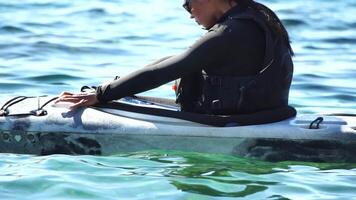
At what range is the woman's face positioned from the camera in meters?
6.21

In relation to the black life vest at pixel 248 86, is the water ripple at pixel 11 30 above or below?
above

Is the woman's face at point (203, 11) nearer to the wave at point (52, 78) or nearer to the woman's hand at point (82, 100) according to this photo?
the woman's hand at point (82, 100)

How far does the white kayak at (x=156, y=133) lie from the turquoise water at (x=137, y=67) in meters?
0.07

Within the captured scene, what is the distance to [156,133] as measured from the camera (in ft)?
20.6

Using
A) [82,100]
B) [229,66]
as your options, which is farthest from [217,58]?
[82,100]

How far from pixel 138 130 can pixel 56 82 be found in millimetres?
3761

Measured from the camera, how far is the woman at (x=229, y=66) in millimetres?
6086

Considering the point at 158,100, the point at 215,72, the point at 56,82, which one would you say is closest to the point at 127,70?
the point at 56,82

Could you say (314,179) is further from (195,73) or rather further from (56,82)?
(56,82)

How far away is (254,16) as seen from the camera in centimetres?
612

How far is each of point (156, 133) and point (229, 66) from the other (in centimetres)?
60

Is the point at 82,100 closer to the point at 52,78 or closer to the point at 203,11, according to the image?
the point at 203,11

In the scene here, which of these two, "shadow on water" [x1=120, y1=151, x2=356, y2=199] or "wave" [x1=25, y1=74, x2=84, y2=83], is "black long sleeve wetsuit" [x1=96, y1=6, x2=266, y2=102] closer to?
"shadow on water" [x1=120, y1=151, x2=356, y2=199]

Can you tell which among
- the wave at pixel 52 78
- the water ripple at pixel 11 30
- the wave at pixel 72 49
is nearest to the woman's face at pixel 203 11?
the wave at pixel 52 78
